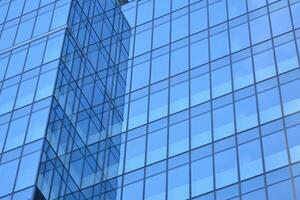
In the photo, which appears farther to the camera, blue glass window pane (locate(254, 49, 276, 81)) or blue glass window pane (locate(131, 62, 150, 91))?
blue glass window pane (locate(131, 62, 150, 91))

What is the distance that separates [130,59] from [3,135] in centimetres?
1473

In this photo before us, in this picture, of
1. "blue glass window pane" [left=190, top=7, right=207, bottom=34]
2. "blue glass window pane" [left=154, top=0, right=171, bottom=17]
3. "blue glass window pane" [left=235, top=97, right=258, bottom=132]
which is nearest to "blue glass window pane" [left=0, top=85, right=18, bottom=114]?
"blue glass window pane" [left=235, top=97, right=258, bottom=132]

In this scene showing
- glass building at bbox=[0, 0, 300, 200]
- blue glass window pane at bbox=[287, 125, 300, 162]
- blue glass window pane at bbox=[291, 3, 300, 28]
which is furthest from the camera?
blue glass window pane at bbox=[291, 3, 300, 28]

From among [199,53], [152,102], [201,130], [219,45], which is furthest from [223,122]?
[199,53]

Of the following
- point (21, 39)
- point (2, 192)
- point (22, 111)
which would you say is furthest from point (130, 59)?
point (2, 192)

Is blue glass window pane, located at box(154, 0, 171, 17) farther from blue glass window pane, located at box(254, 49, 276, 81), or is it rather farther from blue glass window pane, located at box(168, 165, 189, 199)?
blue glass window pane, located at box(168, 165, 189, 199)

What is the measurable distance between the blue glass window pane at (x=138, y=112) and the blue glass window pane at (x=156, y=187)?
587 centimetres

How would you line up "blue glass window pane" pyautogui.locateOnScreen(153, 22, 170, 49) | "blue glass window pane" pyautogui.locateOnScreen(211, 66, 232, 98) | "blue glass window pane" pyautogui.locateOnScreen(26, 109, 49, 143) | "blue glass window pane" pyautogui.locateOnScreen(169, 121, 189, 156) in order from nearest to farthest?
"blue glass window pane" pyautogui.locateOnScreen(26, 109, 49, 143), "blue glass window pane" pyautogui.locateOnScreen(169, 121, 189, 156), "blue glass window pane" pyautogui.locateOnScreen(211, 66, 232, 98), "blue glass window pane" pyautogui.locateOnScreen(153, 22, 170, 49)

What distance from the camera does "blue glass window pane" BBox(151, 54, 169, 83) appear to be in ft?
176

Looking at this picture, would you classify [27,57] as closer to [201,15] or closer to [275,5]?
[201,15]

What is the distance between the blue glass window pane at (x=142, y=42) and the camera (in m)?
57.4

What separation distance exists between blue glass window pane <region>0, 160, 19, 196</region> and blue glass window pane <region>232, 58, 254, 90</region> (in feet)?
49.2

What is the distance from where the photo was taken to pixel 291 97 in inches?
1778

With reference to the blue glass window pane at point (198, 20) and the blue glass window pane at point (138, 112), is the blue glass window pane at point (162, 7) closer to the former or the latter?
the blue glass window pane at point (198, 20)
